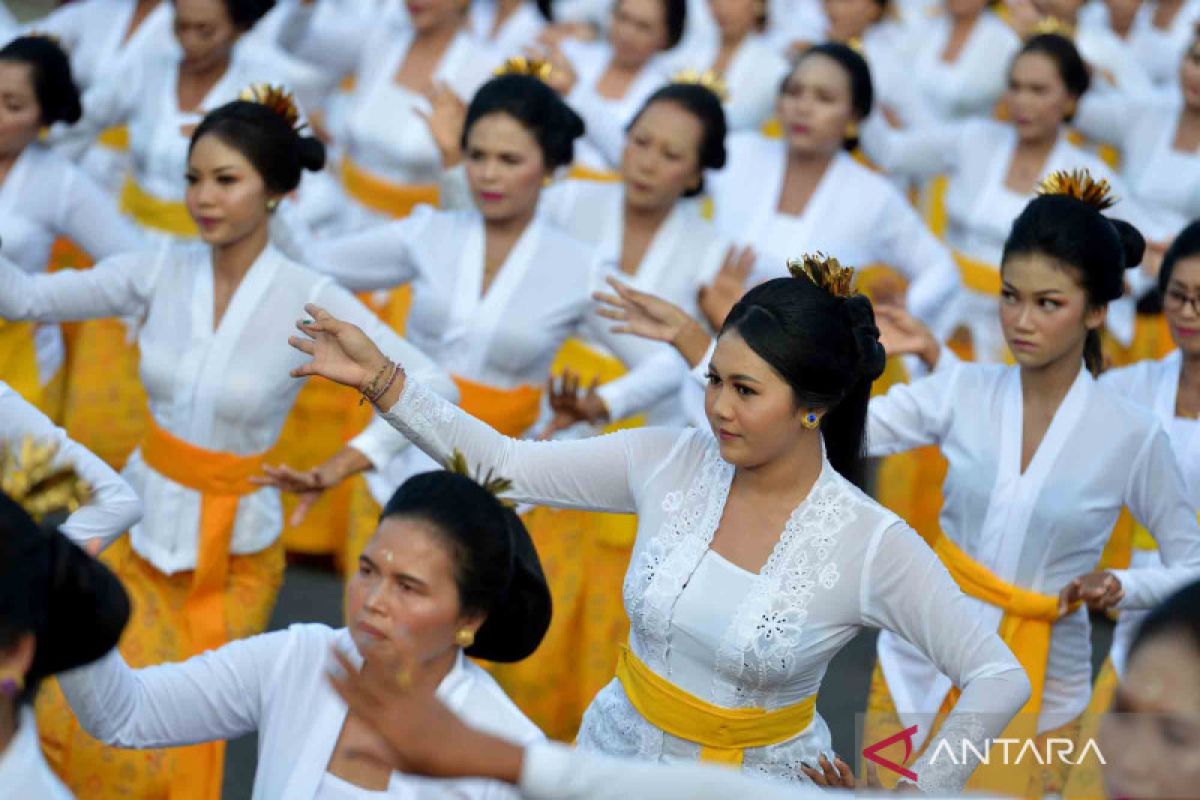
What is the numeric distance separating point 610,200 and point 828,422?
217 centimetres

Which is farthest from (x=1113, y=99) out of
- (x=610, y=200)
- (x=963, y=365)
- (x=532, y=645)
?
(x=532, y=645)

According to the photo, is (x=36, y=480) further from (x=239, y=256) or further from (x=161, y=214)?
(x=161, y=214)

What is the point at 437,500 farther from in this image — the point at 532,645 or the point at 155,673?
the point at 155,673

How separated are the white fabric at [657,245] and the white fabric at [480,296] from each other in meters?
0.07

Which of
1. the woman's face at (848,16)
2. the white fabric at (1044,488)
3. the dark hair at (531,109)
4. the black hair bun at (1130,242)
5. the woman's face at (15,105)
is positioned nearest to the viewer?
the white fabric at (1044,488)

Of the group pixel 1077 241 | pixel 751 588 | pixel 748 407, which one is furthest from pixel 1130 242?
pixel 751 588

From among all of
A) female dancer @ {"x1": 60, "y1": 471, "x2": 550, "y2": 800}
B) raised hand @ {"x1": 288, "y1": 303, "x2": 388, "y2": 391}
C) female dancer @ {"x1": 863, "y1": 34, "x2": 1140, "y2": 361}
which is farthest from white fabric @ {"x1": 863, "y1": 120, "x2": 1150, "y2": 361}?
female dancer @ {"x1": 60, "y1": 471, "x2": 550, "y2": 800}

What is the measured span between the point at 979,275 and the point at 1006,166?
0.40 metres

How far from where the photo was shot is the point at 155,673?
2.71 m

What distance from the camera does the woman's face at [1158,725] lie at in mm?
2020

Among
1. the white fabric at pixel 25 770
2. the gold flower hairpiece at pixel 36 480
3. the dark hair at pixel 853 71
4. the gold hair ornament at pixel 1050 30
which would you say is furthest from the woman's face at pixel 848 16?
the white fabric at pixel 25 770

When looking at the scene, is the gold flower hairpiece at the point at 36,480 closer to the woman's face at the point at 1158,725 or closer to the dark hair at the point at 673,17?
the woman's face at the point at 1158,725

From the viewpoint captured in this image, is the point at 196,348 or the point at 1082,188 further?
the point at 196,348

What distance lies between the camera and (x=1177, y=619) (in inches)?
82.8
